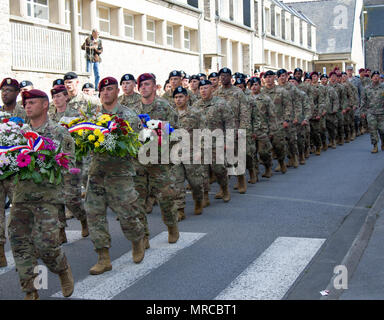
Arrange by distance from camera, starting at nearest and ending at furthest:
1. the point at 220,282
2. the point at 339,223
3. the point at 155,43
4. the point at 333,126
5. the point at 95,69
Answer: the point at 220,282 < the point at 339,223 < the point at 333,126 < the point at 95,69 < the point at 155,43

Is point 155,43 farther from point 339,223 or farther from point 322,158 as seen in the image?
point 339,223

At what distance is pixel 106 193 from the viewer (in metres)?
6.79

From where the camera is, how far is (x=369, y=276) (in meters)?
5.87

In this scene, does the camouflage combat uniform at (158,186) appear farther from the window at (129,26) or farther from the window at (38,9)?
the window at (129,26)

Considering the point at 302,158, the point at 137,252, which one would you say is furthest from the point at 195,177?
the point at 302,158

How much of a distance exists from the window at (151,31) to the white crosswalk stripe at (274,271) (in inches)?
872

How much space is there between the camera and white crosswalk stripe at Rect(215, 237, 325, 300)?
5.77m

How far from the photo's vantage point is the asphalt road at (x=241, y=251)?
598 cm

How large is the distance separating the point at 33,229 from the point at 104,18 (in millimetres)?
20729

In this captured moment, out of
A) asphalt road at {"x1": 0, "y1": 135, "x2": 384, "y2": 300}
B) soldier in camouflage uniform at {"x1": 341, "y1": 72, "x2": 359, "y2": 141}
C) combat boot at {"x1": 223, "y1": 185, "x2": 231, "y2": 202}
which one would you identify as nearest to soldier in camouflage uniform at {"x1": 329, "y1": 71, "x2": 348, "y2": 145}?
soldier in camouflage uniform at {"x1": 341, "y1": 72, "x2": 359, "y2": 141}

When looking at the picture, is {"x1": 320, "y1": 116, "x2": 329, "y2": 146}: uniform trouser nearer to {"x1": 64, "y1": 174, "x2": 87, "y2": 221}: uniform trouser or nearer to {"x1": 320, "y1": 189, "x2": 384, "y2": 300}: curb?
{"x1": 320, "y1": 189, "x2": 384, "y2": 300}: curb

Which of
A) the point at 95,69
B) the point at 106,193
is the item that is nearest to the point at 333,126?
the point at 95,69

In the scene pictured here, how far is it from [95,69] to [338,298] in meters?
16.9
